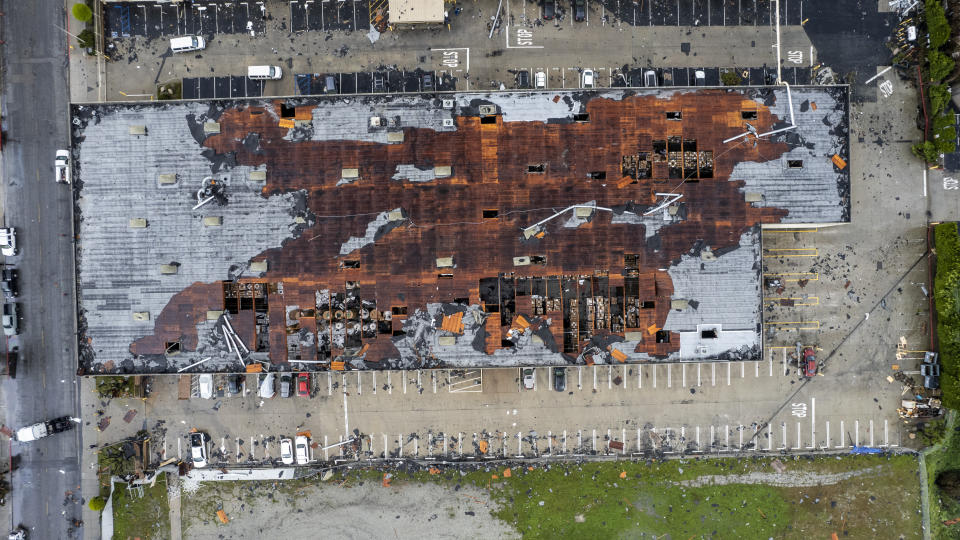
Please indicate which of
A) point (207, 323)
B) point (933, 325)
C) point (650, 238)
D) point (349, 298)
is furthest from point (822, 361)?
point (207, 323)

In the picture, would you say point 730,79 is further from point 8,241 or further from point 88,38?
point 8,241

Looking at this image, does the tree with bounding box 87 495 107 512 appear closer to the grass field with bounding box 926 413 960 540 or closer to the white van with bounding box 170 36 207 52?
the white van with bounding box 170 36 207 52

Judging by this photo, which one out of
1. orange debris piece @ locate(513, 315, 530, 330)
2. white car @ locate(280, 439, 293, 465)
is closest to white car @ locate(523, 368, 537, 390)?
orange debris piece @ locate(513, 315, 530, 330)

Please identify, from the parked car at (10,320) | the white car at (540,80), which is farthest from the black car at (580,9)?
the parked car at (10,320)

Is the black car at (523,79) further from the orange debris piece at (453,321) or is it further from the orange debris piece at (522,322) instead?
the orange debris piece at (453,321)

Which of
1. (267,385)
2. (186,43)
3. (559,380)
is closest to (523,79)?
(559,380)

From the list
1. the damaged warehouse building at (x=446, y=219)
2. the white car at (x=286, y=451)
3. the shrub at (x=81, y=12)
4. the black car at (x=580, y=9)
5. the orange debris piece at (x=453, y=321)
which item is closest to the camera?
the damaged warehouse building at (x=446, y=219)

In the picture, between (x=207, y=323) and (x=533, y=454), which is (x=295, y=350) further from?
(x=533, y=454)
